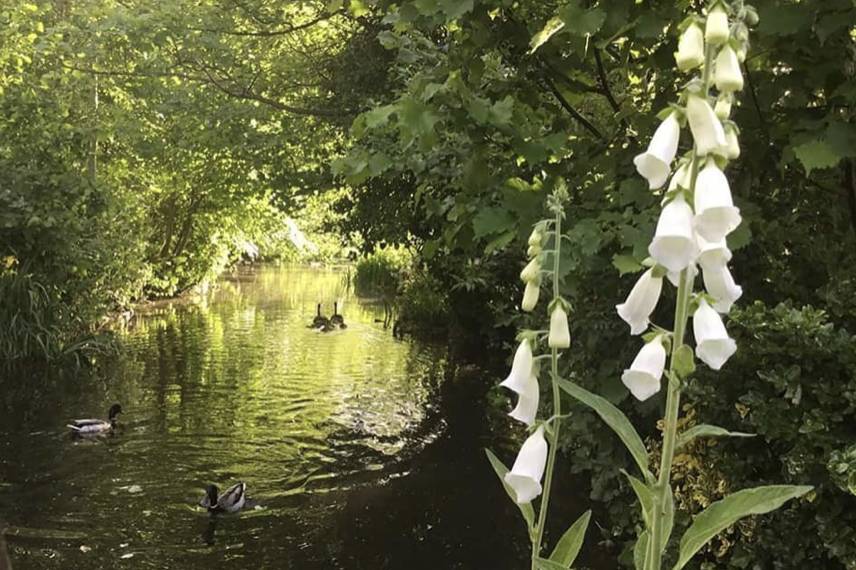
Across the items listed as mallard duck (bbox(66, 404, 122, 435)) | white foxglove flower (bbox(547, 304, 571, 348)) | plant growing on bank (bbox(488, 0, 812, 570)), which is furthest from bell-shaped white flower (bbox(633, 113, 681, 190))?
mallard duck (bbox(66, 404, 122, 435))

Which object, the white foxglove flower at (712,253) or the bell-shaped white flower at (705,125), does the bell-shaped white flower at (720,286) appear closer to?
the white foxglove flower at (712,253)

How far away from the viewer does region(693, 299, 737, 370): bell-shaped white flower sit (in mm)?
1269

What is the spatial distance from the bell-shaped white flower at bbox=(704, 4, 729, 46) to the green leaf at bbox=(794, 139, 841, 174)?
191cm

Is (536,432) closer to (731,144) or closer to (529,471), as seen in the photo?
(529,471)

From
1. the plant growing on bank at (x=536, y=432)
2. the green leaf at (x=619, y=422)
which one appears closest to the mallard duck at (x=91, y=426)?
the plant growing on bank at (x=536, y=432)

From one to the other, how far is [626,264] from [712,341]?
1720mm

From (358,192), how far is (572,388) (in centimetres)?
1133

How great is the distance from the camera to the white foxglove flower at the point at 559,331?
4.83 ft

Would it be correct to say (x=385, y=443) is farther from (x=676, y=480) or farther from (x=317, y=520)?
(x=676, y=480)

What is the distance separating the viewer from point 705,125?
3.88 feet

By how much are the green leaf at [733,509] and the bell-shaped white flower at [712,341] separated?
207mm

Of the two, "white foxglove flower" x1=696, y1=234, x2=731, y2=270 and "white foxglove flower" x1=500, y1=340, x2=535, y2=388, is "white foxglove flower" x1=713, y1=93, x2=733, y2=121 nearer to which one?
"white foxglove flower" x1=696, y1=234, x2=731, y2=270

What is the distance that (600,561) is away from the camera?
5.98 meters

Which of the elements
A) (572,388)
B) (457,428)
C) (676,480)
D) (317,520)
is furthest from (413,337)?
(572,388)
